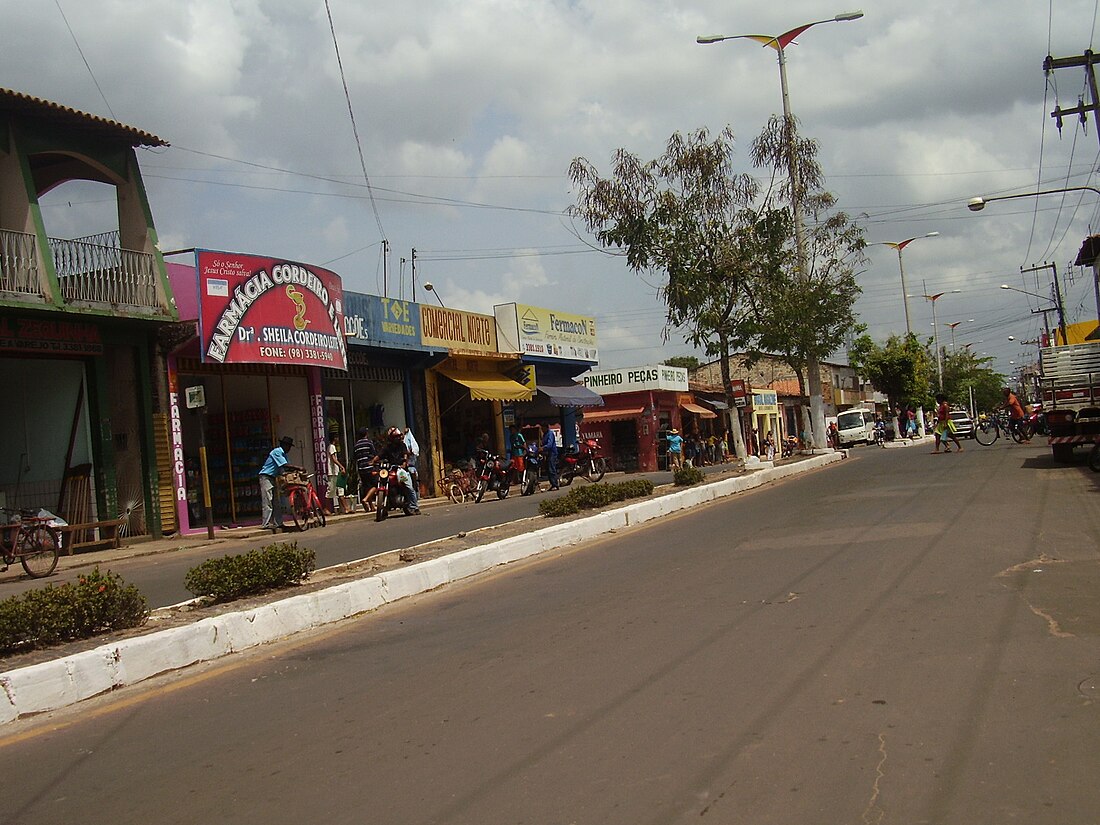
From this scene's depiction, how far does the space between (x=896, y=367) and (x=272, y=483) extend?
5065 cm

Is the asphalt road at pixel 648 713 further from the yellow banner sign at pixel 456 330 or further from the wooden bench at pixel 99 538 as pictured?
the yellow banner sign at pixel 456 330

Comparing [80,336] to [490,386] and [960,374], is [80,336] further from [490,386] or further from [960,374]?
[960,374]

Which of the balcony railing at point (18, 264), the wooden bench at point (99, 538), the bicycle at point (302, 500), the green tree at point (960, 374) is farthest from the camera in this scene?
the green tree at point (960, 374)

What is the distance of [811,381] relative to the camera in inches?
1207

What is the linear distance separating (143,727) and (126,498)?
13585 millimetres

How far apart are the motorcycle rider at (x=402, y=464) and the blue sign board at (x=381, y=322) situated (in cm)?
407

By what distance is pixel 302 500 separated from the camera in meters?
18.2

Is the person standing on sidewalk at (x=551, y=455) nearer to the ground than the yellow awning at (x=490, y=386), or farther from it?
nearer to the ground

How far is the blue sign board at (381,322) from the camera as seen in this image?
77.3ft

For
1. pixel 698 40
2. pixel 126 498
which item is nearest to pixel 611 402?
pixel 698 40

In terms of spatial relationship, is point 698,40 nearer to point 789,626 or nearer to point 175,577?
point 175,577

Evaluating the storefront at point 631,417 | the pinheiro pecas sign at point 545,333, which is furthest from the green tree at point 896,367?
the pinheiro pecas sign at point 545,333

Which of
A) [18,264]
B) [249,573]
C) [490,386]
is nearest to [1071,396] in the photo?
[490,386]

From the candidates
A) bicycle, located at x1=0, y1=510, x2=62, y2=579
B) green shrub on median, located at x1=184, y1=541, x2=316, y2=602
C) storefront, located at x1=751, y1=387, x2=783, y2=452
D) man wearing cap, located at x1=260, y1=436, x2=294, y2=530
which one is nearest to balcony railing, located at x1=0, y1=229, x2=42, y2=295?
bicycle, located at x1=0, y1=510, x2=62, y2=579
